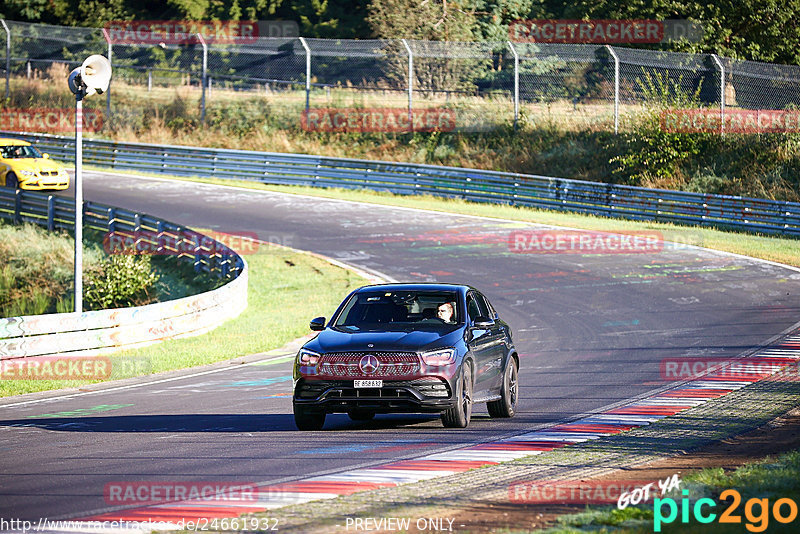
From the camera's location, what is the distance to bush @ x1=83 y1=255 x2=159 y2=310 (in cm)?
2716

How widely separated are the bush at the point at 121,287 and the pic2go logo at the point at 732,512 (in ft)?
69.3

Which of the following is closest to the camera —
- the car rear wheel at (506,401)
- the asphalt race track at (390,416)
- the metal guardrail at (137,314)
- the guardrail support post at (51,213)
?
the asphalt race track at (390,416)

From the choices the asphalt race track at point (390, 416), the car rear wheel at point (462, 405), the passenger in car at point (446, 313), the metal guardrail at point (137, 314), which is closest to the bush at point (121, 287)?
the metal guardrail at point (137, 314)

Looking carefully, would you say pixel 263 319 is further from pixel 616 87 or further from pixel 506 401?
pixel 616 87

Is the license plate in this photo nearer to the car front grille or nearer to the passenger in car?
the car front grille

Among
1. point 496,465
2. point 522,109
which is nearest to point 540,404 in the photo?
point 496,465

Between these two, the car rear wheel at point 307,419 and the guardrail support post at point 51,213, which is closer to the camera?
the car rear wheel at point 307,419

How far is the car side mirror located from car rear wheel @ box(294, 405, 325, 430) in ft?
6.37

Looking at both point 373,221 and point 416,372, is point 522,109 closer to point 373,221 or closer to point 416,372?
point 373,221

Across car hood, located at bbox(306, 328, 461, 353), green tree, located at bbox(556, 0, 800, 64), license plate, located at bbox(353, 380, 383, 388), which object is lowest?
license plate, located at bbox(353, 380, 383, 388)

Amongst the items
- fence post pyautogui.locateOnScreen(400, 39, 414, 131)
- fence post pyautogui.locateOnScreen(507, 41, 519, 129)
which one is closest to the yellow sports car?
fence post pyautogui.locateOnScreen(400, 39, 414, 131)

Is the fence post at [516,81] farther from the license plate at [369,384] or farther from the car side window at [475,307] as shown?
the license plate at [369,384]

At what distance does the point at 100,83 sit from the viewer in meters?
18.0

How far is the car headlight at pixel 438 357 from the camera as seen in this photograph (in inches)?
442
